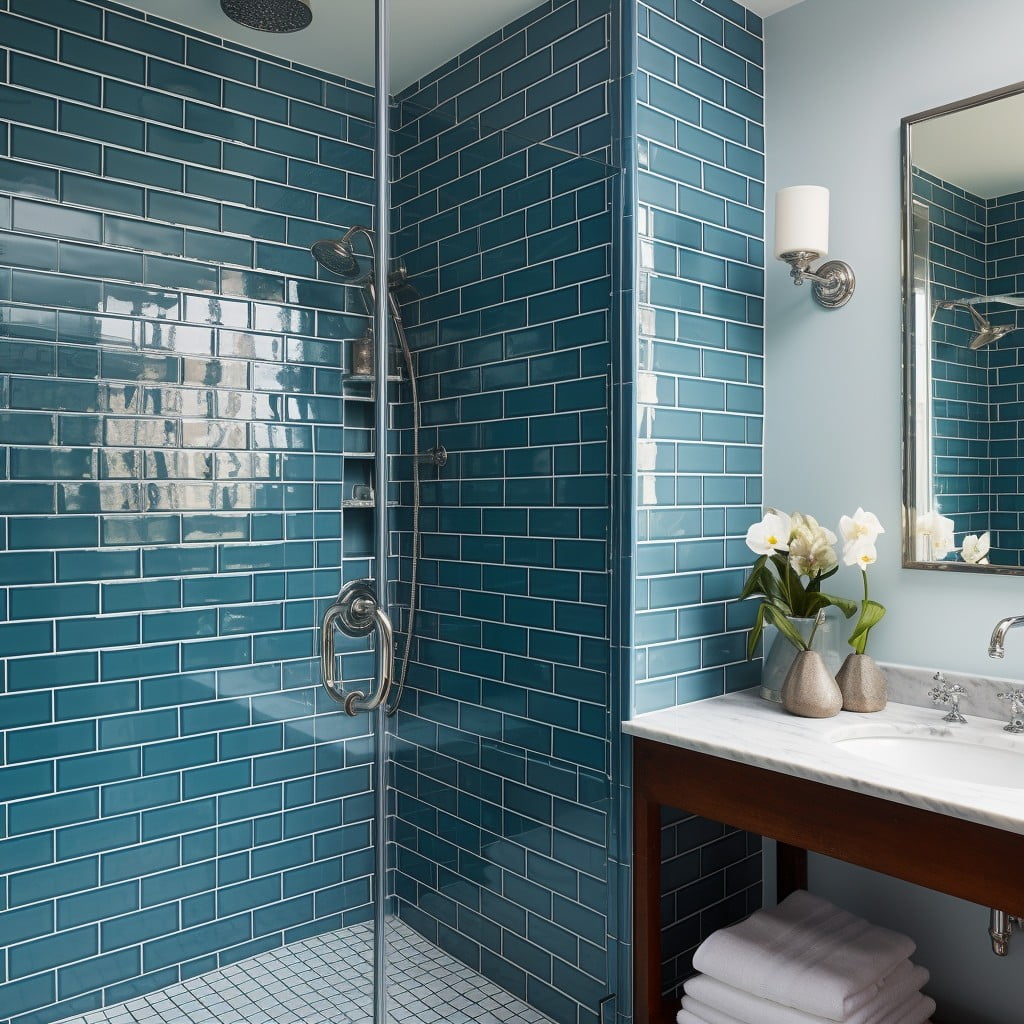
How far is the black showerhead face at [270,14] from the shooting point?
136 cm

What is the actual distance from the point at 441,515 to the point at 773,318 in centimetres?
117

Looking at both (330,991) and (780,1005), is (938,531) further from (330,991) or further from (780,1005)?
(330,991)

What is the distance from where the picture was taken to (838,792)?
1637mm

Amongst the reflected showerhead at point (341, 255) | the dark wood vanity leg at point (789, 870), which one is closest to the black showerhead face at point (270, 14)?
the reflected showerhead at point (341, 255)

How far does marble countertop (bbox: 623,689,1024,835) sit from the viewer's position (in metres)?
1.47

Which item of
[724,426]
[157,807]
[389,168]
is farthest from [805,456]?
[157,807]

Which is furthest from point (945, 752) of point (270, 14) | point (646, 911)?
point (270, 14)

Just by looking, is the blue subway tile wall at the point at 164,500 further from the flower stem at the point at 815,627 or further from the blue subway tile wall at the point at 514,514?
the flower stem at the point at 815,627

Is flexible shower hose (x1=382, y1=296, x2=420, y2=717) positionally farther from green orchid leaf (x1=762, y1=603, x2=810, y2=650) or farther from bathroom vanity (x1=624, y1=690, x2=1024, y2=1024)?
green orchid leaf (x1=762, y1=603, x2=810, y2=650)

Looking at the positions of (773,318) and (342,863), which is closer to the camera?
(342,863)

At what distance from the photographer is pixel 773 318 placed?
2.36 metres

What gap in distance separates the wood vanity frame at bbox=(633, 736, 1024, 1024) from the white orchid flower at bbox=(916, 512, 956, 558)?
0.70 metres

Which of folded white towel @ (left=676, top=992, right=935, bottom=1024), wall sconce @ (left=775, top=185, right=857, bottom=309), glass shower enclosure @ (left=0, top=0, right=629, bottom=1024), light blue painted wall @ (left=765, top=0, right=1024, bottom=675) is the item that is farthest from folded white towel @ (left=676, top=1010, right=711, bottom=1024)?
wall sconce @ (left=775, top=185, right=857, bottom=309)

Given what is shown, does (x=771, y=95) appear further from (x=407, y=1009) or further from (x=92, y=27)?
(x=407, y=1009)
